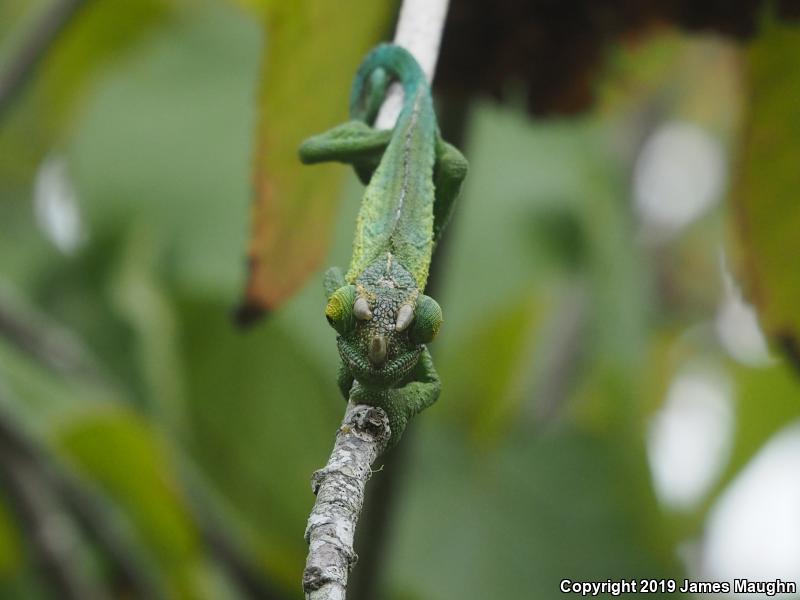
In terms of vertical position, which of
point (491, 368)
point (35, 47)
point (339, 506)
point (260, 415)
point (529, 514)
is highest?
point (35, 47)

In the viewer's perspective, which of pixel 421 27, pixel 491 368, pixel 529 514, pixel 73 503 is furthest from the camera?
pixel 529 514

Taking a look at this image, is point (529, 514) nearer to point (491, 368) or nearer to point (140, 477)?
point (491, 368)

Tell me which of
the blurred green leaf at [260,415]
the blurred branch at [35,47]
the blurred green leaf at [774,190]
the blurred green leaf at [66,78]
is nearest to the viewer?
the blurred green leaf at [774,190]

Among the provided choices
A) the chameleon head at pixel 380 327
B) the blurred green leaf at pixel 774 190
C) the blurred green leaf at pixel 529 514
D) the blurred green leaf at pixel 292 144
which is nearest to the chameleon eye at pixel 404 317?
the chameleon head at pixel 380 327

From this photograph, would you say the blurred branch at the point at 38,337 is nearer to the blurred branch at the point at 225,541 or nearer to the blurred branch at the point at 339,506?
the blurred branch at the point at 225,541

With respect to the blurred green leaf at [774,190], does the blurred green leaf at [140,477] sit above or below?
below

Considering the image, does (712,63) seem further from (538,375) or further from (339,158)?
(339,158)

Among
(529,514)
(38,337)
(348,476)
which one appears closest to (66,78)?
(38,337)

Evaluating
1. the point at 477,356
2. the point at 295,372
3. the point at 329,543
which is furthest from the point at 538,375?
the point at 329,543
